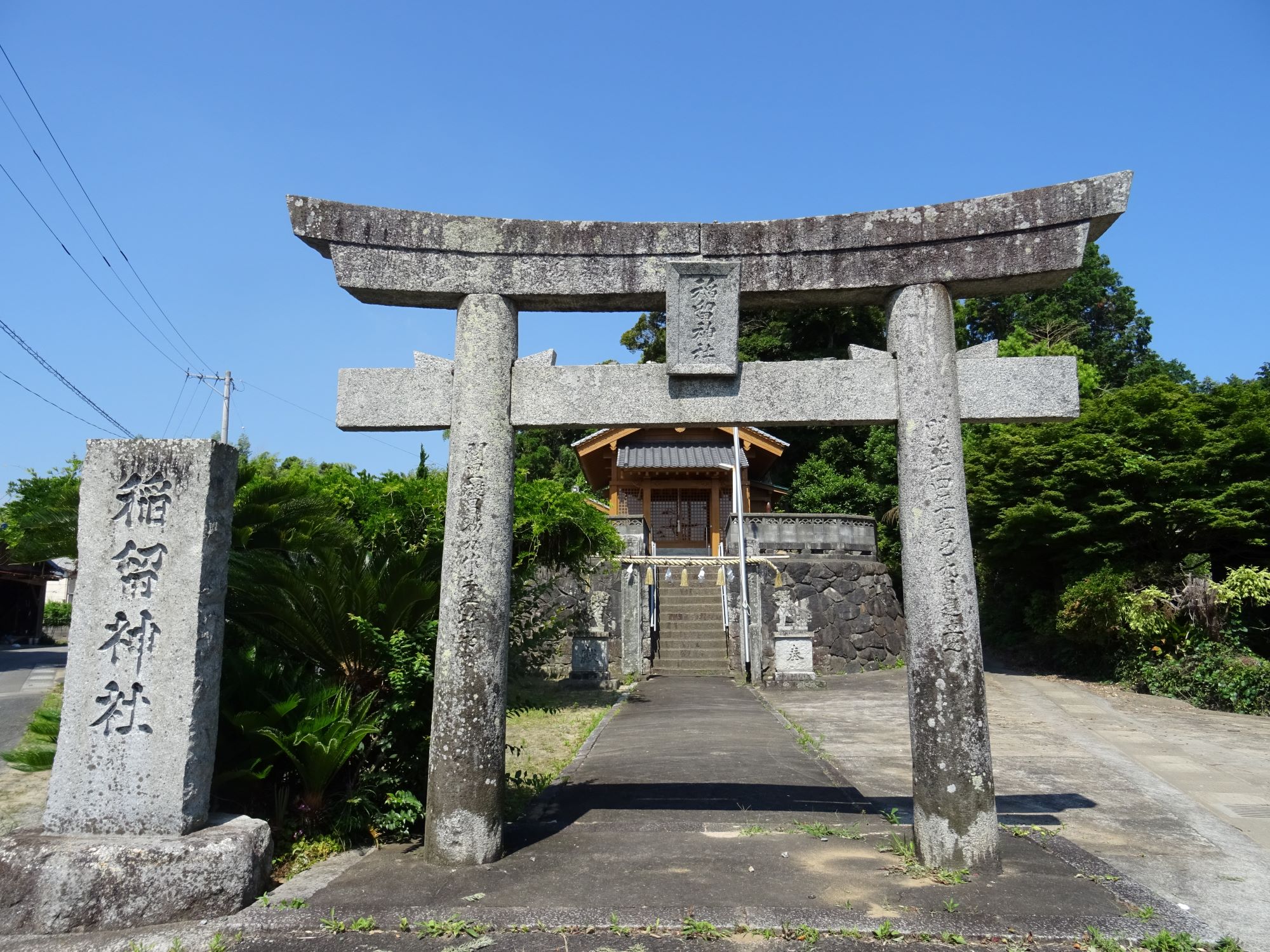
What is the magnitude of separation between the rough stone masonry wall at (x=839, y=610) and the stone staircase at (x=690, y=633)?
135cm

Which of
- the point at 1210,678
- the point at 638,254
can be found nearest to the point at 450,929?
the point at 638,254

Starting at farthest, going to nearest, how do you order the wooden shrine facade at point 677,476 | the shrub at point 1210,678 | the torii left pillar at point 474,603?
the wooden shrine facade at point 677,476
the shrub at point 1210,678
the torii left pillar at point 474,603

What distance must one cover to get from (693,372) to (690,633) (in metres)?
15.6

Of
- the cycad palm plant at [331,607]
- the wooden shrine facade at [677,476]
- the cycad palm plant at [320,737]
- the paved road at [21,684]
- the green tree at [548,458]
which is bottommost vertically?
the paved road at [21,684]

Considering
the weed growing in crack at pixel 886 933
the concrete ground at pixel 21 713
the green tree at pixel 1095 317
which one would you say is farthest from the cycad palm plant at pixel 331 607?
the green tree at pixel 1095 317

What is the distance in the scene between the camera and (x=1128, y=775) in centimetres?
877

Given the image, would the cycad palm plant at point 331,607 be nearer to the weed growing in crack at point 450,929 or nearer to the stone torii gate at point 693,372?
the stone torii gate at point 693,372

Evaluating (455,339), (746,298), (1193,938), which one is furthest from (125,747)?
(1193,938)

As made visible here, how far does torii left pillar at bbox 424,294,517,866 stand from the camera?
5211mm

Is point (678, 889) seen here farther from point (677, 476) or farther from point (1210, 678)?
point (677, 476)


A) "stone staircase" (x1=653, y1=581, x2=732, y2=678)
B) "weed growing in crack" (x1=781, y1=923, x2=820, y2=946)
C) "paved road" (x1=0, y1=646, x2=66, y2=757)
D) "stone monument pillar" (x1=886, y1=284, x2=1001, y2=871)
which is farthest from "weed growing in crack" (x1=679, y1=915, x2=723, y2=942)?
"stone staircase" (x1=653, y1=581, x2=732, y2=678)

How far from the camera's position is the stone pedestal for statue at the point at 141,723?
4.32m

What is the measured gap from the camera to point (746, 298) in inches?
232

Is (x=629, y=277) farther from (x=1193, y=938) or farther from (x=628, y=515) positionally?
(x=628, y=515)
